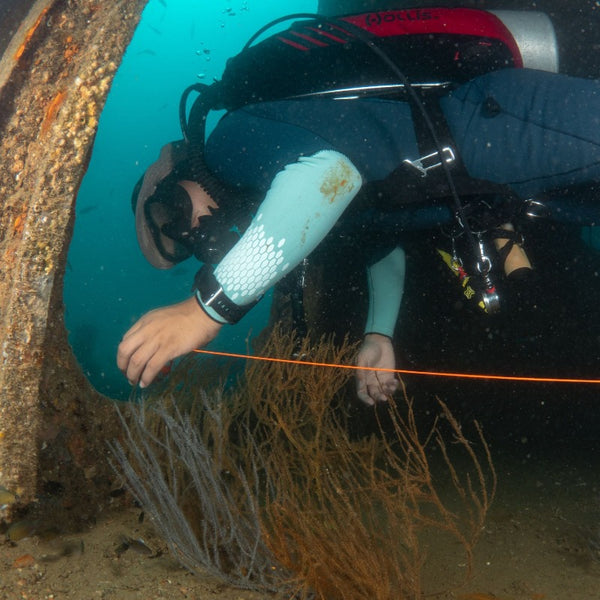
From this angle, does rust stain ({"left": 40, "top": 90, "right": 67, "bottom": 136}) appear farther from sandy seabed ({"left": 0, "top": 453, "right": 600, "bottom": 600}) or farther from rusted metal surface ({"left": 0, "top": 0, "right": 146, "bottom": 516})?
sandy seabed ({"left": 0, "top": 453, "right": 600, "bottom": 600})

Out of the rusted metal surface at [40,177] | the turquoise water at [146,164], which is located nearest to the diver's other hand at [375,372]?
the rusted metal surface at [40,177]

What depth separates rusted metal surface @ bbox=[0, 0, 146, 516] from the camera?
7.47 ft

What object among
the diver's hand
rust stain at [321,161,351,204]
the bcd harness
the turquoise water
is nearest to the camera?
the diver's hand

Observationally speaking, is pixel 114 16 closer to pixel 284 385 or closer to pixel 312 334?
pixel 284 385

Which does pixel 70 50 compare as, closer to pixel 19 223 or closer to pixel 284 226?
pixel 19 223

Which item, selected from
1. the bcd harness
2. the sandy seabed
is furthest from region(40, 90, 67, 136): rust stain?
the sandy seabed

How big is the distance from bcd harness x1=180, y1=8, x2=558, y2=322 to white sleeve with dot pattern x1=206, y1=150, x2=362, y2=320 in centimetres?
39

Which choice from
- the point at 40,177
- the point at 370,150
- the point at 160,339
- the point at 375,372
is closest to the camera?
the point at 160,339

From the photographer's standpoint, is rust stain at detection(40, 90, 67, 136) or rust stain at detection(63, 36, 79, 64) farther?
rust stain at detection(63, 36, 79, 64)

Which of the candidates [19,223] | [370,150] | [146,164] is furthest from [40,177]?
[146,164]

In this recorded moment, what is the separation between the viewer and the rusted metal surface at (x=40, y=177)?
2275 mm

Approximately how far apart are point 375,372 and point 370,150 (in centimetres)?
154

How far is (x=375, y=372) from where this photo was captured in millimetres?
3266

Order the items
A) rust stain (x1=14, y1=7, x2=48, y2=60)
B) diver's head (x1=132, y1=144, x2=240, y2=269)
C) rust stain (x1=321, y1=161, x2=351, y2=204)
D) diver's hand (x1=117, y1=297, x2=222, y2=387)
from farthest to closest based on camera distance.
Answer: diver's head (x1=132, y1=144, x2=240, y2=269) → rust stain (x1=14, y1=7, x2=48, y2=60) → rust stain (x1=321, y1=161, x2=351, y2=204) → diver's hand (x1=117, y1=297, x2=222, y2=387)
